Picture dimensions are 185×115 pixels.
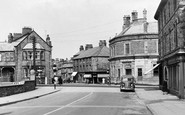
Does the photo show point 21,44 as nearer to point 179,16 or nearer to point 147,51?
point 147,51

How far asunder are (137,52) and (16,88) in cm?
3095

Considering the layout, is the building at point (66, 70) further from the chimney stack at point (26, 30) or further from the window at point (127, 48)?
the window at point (127, 48)

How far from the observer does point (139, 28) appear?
5762 cm

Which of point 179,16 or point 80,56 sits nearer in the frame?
point 179,16

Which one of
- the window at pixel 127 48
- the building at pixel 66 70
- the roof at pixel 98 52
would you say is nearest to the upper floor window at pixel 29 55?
the window at pixel 127 48

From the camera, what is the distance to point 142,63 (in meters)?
53.7

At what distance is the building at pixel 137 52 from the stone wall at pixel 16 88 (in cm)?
2546

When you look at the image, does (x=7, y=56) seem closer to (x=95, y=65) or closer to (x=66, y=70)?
(x=95, y=65)

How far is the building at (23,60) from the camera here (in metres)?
57.7

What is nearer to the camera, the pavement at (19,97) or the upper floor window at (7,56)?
the pavement at (19,97)

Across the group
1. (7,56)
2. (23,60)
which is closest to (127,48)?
(23,60)

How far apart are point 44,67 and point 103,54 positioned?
76.7 ft

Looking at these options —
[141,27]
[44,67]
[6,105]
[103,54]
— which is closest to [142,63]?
[141,27]

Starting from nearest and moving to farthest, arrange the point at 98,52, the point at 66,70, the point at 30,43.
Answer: the point at 30,43
the point at 98,52
the point at 66,70
